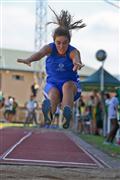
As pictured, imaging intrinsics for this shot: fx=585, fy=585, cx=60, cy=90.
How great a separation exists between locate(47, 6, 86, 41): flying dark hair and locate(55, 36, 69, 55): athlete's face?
0.16 ft

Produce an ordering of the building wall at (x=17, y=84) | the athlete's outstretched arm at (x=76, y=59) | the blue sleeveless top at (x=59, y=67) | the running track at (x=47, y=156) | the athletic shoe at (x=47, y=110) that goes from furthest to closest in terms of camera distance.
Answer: the building wall at (x=17, y=84) → the running track at (x=47, y=156) → the blue sleeveless top at (x=59, y=67) → the athletic shoe at (x=47, y=110) → the athlete's outstretched arm at (x=76, y=59)

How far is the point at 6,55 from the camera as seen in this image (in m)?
62.5

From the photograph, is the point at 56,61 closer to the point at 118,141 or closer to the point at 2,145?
the point at 2,145

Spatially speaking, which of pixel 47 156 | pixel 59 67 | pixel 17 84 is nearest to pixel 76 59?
pixel 59 67

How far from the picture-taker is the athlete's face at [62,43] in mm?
7867

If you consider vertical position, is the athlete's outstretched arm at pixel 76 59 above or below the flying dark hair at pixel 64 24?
below

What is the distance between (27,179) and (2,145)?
21.5 ft

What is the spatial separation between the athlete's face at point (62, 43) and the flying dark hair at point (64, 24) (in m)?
0.05

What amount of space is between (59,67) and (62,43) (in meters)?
0.33

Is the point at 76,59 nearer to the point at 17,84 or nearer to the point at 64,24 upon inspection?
the point at 64,24

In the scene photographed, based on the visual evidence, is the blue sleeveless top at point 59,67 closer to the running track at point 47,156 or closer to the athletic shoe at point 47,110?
the athletic shoe at point 47,110

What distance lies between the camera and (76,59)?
764 centimetres

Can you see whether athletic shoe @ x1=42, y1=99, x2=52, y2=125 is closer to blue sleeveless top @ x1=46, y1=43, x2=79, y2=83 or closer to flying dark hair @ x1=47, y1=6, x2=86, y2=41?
blue sleeveless top @ x1=46, y1=43, x2=79, y2=83

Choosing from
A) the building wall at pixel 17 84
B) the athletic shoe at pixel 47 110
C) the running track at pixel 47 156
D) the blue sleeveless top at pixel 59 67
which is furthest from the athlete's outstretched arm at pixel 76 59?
the building wall at pixel 17 84
